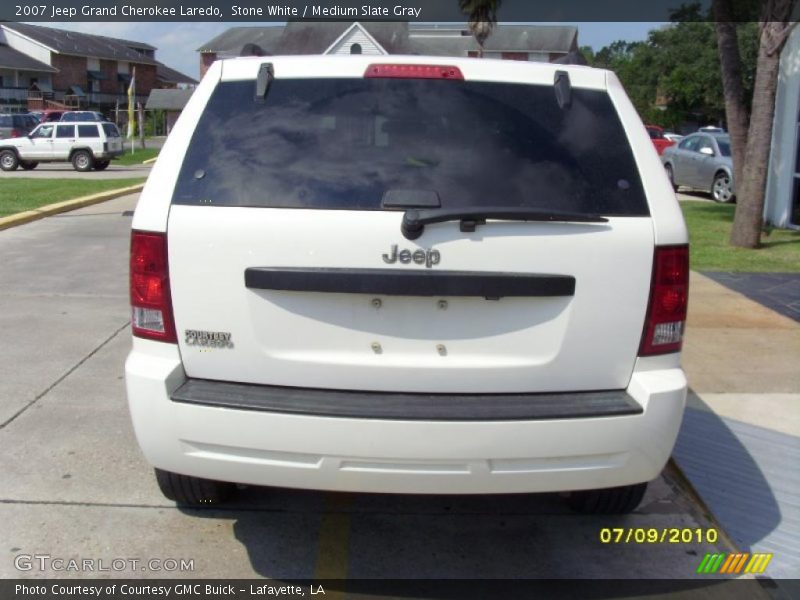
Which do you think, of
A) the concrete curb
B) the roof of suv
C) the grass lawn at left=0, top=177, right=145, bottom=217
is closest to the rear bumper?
the roof of suv

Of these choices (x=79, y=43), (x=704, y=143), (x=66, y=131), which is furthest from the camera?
(x=79, y=43)

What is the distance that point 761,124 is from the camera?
1144cm

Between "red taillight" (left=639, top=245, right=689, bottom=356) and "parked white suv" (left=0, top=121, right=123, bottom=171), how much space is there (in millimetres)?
28809

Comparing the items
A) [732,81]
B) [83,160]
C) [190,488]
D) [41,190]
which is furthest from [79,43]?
[190,488]

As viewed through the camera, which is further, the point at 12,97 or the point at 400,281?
the point at 12,97

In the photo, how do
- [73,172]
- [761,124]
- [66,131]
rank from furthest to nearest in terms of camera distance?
[66,131]
[73,172]
[761,124]

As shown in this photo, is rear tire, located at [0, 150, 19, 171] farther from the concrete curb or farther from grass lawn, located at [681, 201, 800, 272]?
grass lawn, located at [681, 201, 800, 272]

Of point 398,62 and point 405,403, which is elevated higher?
point 398,62

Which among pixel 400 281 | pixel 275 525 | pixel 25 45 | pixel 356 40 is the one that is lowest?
pixel 275 525

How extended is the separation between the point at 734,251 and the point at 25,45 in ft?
242

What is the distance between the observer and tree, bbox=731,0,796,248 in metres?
11.0

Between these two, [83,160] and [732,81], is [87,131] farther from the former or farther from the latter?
[732,81]

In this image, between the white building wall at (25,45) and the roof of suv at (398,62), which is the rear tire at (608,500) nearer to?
the roof of suv at (398,62)

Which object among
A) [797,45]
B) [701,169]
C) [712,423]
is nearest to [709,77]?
[701,169]
